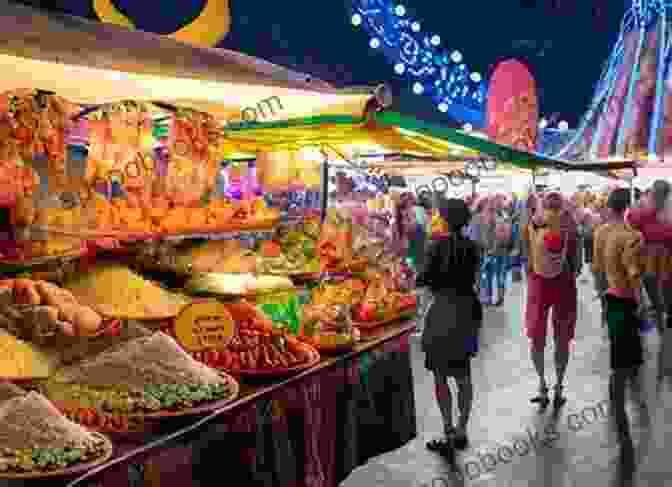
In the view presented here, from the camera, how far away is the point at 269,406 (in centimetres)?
345

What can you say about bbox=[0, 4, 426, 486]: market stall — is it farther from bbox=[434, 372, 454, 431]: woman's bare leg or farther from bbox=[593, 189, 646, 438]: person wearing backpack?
bbox=[593, 189, 646, 438]: person wearing backpack

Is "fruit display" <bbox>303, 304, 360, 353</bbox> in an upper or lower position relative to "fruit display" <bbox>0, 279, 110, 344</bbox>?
lower

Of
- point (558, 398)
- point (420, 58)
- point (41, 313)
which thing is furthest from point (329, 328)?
point (420, 58)

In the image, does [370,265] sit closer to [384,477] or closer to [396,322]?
[396,322]

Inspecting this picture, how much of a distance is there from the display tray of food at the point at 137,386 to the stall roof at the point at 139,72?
4.09 feet

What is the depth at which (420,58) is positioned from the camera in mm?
20797

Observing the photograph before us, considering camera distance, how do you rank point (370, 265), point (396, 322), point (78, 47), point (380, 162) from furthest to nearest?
point (380, 162) → point (370, 265) → point (396, 322) → point (78, 47)

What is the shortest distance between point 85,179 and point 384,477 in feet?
8.27

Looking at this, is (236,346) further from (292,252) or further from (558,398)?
(558,398)

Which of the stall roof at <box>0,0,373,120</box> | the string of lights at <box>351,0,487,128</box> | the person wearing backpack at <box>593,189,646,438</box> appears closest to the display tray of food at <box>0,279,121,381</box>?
the stall roof at <box>0,0,373,120</box>

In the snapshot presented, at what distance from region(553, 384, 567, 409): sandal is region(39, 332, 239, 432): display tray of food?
3.72 metres

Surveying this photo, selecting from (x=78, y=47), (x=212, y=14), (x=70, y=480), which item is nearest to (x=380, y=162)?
(x=212, y=14)

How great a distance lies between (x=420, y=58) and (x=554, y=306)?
613 inches

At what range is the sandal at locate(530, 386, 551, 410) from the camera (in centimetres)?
626
